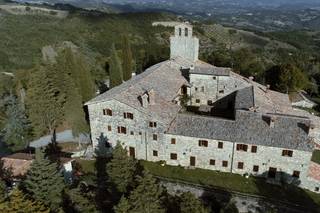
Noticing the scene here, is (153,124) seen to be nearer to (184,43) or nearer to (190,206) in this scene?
(190,206)

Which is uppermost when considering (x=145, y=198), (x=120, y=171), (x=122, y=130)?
(x=122, y=130)

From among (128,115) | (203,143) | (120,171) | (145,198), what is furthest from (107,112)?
(145,198)

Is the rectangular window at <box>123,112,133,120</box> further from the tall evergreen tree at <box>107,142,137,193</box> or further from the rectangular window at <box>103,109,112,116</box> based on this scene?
the tall evergreen tree at <box>107,142,137,193</box>

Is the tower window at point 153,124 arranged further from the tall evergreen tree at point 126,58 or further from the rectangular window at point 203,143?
the tall evergreen tree at point 126,58

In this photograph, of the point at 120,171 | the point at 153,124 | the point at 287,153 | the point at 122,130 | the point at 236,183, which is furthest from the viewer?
the point at 122,130

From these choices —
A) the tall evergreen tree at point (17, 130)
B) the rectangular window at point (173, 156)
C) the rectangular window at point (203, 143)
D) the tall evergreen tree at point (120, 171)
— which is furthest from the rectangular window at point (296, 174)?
the tall evergreen tree at point (17, 130)
